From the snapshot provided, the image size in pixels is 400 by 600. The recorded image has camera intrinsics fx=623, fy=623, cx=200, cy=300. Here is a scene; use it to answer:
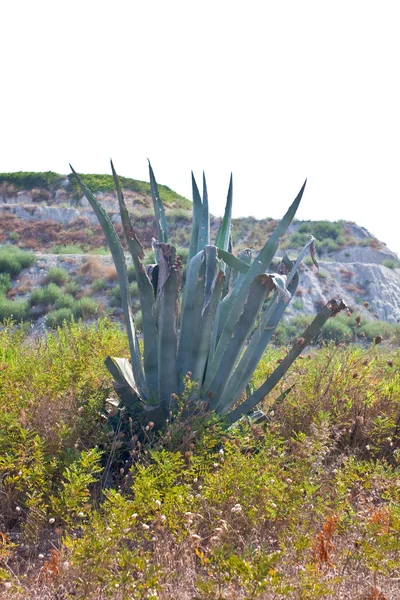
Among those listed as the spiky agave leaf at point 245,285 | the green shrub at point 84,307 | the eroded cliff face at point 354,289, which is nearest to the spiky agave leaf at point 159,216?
the spiky agave leaf at point 245,285

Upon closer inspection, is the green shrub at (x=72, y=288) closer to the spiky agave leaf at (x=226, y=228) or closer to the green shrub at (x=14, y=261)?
the green shrub at (x=14, y=261)

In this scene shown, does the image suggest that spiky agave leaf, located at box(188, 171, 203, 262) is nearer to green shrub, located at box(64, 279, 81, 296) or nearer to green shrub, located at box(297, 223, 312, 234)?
green shrub, located at box(64, 279, 81, 296)

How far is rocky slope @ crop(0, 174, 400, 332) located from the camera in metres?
19.2

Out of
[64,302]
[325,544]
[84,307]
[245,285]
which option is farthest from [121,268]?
[64,302]

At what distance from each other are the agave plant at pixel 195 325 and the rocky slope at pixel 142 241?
38.7ft

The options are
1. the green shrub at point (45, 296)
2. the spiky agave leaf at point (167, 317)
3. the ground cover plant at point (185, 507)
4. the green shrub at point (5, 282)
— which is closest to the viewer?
the ground cover plant at point (185, 507)

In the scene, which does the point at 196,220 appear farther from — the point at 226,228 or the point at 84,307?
the point at 84,307

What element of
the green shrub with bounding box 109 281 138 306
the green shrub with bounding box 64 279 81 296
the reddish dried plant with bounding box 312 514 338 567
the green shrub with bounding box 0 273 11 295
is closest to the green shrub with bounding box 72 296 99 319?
the green shrub with bounding box 109 281 138 306

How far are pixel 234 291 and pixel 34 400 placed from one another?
1477 millimetres

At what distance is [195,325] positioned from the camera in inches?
153

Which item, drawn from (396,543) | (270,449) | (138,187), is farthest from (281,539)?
(138,187)

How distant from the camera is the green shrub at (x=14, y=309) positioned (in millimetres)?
15000

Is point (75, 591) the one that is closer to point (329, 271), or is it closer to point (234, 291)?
point (234, 291)

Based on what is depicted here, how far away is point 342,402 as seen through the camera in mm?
4285
